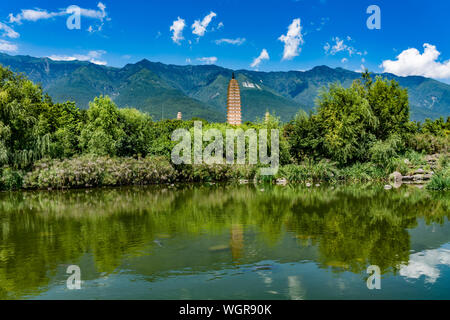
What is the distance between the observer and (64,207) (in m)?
16.6

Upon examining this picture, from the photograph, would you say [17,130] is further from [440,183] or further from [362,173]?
[440,183]

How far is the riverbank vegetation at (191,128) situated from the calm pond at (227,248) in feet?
21.3

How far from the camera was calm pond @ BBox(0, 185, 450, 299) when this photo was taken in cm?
685

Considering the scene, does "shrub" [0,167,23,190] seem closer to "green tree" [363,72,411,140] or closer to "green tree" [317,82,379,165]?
"green tree" [317,82,379,165]

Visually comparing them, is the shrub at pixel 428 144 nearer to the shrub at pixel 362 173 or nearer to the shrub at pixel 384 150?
the shrub at pixel 384 150

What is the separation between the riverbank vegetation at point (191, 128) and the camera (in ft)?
77.7

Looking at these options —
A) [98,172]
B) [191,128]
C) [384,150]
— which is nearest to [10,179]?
[98,172]

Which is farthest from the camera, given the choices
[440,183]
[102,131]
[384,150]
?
[384,150]

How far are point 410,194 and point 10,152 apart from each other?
71.2 feet

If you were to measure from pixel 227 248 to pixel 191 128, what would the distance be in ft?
Result: 68.4

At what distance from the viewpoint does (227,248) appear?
31.6 feet

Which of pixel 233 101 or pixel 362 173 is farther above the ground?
pixel 233 101
